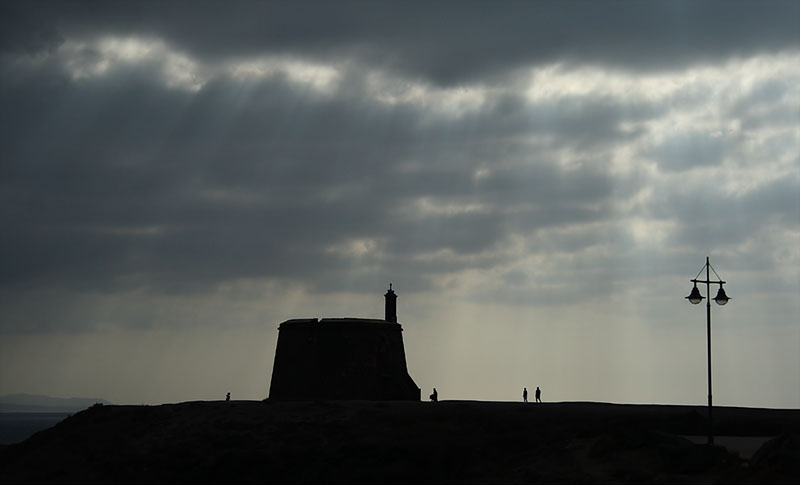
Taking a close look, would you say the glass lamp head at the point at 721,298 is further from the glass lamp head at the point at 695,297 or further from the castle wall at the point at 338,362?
the castle wall at the point at 338,362

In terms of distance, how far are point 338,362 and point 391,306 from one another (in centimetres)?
492

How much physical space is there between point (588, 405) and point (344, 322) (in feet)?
43.5

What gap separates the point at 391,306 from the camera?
5100cm

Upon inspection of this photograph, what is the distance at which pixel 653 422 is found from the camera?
32.8 meters

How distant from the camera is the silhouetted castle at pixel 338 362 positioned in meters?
47.4

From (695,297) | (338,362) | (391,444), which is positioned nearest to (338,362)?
(338,362)

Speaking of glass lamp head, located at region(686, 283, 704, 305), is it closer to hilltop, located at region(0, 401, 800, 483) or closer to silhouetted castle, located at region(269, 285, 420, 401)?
hilltop, located at region(0, 401, 800, 483)

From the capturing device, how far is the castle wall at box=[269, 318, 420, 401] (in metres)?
47.4

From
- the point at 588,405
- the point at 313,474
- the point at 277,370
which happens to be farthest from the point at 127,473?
the point at 588,405

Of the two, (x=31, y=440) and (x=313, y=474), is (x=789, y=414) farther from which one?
(x=31, y=440)

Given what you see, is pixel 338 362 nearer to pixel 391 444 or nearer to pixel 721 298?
pixel 391 444

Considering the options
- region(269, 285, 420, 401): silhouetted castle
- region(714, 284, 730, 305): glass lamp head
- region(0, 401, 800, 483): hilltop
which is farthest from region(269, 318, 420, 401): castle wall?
region(714, 284, 730, 305): glass lamp head

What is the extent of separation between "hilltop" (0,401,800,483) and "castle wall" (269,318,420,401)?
18.8ft

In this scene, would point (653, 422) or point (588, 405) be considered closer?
point (653, 422)
